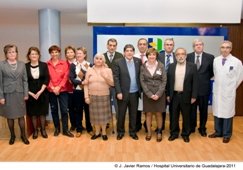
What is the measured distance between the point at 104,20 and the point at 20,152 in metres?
2.59

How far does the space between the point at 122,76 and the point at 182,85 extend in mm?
855

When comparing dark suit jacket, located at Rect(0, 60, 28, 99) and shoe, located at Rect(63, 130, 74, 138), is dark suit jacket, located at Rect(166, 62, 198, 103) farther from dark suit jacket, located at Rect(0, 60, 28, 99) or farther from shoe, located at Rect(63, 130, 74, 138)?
dark suit jacket, located at Rect(0, 60, 28, 99)

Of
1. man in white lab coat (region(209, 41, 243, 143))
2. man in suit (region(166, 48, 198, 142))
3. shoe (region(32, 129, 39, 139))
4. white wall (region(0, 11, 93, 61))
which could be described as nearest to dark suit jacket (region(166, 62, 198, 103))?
man in suit (region(166, 48, 198, 142))

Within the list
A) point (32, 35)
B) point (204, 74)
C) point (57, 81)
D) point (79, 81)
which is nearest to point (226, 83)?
point (204, 74)

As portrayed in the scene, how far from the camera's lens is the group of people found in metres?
3.99

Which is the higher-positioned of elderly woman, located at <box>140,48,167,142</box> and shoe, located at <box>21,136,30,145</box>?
elderly woman, located at <box>140,48,167,142</box>

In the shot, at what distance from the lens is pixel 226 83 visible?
13.4 ft

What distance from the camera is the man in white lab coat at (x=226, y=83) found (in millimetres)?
4062

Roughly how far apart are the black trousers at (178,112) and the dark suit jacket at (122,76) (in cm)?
60

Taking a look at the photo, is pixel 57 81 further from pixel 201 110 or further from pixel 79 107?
pixel 201 110

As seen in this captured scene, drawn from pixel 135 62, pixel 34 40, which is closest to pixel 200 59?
pixel 135 62

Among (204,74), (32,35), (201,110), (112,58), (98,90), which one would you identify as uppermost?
(32,35)

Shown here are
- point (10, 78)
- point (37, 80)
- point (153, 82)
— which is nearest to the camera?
point (10, 78)

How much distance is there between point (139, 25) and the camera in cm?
560
